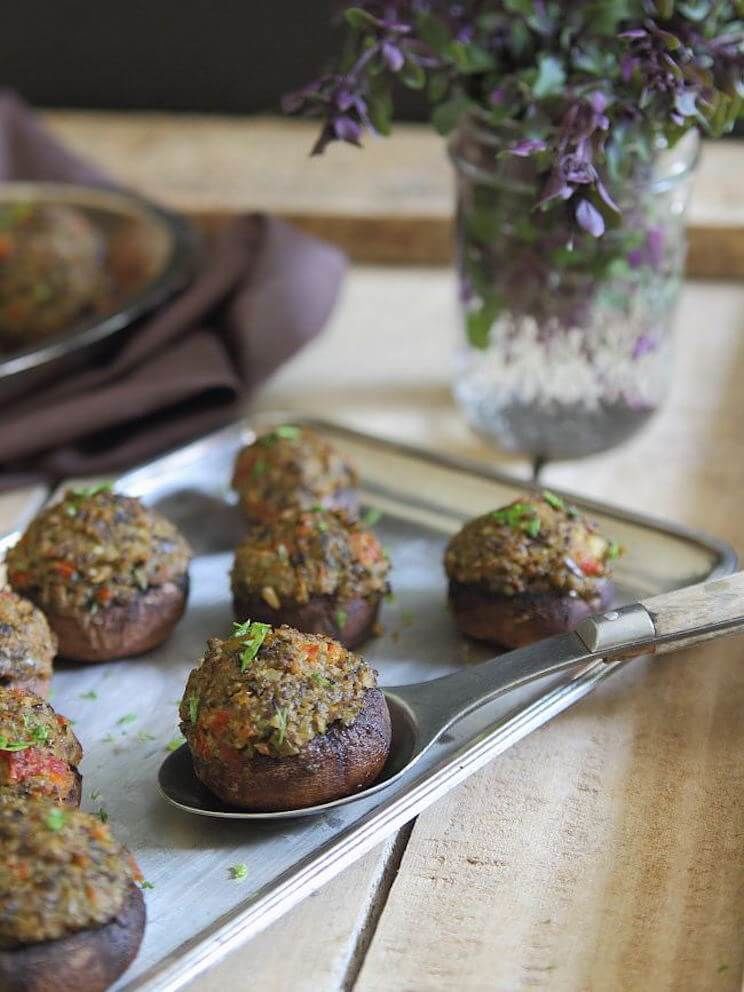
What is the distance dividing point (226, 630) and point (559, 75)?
1225 mm

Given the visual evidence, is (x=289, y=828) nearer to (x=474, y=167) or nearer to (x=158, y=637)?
(x=158, y=637)

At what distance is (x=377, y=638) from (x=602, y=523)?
53cm

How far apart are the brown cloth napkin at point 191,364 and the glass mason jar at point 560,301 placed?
1.63 ft

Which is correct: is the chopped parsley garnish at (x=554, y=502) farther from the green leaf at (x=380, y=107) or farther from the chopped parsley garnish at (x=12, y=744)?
the chopped parsley garnish at (x=12, y=744)

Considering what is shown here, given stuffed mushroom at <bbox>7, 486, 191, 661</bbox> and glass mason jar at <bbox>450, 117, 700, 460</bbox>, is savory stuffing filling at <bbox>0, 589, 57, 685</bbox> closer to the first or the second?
stuffed mushroom at <bbox>7, 486, 191, 661</bbox>

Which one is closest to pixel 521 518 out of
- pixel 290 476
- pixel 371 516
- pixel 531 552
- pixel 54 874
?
pixel 531 552

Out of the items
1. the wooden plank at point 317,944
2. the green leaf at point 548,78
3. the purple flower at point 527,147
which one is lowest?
the wooden plank at point 317,944

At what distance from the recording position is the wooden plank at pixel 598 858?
1.85 m

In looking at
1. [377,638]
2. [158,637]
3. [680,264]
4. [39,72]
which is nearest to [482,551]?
[377,638]

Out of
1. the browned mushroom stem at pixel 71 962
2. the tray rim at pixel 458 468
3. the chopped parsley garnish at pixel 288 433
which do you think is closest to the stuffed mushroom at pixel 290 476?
the chopped parsley garnish at pixel 288 433

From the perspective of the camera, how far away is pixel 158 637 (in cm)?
246

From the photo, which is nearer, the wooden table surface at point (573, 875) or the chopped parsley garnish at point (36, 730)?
the wooden table surface at point (573, 875)

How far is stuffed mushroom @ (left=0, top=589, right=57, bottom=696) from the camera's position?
220 cm

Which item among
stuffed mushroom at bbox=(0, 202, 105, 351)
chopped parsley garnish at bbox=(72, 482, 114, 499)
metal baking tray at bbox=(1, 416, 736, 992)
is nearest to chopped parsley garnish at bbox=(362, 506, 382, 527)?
metal baking tray at bbox=(1, 416, 736, 992)
